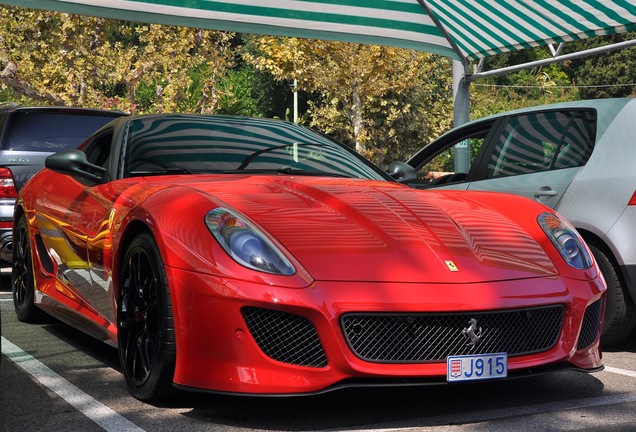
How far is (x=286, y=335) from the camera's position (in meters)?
4.08

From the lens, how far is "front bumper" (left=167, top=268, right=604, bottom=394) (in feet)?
13.3

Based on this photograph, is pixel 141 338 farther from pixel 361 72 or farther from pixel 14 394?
pixel 361 72

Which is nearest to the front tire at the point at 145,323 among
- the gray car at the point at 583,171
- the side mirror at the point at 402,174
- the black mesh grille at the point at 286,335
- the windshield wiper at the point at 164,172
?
the black mesh grille at the point at 286,335

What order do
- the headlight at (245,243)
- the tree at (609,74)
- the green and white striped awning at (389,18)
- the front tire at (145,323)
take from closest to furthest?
the headlight at (245,243) < the front tire at (145,323) < the green and white striped awning at (389,18) < the tree at (609,74)

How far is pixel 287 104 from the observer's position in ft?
177

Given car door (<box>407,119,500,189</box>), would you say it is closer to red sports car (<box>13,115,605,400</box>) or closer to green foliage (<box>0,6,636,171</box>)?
red sports car (<box>13,115,605,400</box>)

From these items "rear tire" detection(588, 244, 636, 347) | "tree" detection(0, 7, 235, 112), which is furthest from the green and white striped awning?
"tree" detection(0, 7, 235, 112)

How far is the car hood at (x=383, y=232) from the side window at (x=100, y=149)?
4.43ft

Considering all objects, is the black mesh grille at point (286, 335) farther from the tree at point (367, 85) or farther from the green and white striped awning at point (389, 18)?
the tree at point (367, 85)

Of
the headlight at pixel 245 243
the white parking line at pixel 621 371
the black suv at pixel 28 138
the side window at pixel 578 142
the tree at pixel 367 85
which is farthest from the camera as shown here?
the tree at pixel 367 85

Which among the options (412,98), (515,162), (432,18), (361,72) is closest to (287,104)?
(412,98)

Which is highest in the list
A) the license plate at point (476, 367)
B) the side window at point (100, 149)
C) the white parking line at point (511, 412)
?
the side window at point (100, 149)

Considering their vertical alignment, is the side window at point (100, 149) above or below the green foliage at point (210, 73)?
above

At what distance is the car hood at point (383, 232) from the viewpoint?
4266 mm
